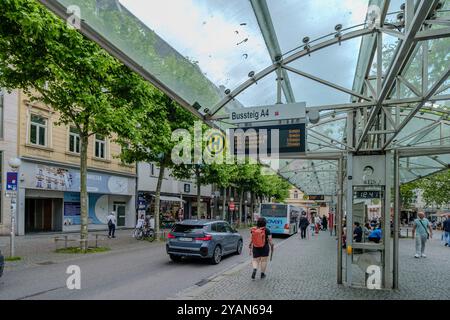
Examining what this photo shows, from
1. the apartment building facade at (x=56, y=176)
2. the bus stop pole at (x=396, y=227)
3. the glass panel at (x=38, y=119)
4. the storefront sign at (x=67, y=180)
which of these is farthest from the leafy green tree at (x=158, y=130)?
the bus stop pole at (x=396, y=227)

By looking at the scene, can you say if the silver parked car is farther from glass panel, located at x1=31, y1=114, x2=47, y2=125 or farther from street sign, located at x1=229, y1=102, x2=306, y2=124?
glass panel, located at x1=31, y1=114, x2=47, y2=125

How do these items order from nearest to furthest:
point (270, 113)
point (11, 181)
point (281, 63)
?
point (281, 63) < point (270, 113) < point (11, 181)

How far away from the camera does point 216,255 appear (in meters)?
14.2

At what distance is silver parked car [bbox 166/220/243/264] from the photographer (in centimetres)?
1369

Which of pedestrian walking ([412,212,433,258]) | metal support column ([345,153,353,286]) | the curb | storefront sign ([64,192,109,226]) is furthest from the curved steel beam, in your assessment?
storefront sign ([64,192,109,226])

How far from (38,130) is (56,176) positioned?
316cm

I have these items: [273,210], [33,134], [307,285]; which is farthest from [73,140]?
[307,285]

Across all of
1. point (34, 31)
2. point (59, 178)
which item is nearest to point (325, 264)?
point (34, 31)

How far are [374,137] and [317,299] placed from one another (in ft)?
14.2

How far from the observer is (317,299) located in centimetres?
795

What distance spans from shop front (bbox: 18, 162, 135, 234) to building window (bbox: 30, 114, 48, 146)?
149cm

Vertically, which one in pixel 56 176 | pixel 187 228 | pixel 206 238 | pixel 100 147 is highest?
pixel 100 147

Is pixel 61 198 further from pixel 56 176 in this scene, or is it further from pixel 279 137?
pixel 279 137
